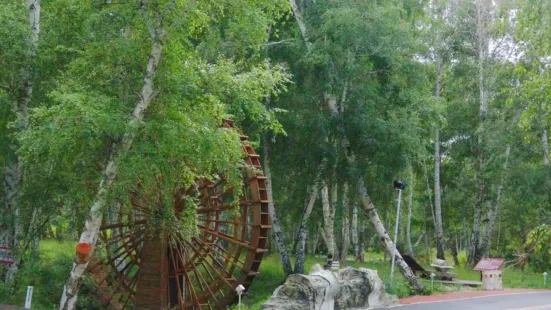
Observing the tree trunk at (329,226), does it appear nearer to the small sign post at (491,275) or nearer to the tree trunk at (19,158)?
the small sign post at (491,275)

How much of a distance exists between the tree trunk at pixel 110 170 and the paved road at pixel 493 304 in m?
8.28

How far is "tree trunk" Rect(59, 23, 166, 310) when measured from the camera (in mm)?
10961

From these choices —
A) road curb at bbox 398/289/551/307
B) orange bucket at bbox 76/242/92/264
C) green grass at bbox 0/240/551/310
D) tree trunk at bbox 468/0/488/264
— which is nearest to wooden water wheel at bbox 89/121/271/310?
green grass at bbox 0/240/551/310

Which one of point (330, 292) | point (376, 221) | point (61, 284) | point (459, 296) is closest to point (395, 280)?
point (376, 221)

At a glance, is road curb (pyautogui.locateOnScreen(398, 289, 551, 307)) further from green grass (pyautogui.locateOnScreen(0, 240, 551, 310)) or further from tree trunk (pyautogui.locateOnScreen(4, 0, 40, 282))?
tree trunk (pyautogui.locateOnScreen(4, 0, 40, 282))

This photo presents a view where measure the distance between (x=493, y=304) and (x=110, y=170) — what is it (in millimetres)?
11461

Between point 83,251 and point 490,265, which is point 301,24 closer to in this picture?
point 490,265

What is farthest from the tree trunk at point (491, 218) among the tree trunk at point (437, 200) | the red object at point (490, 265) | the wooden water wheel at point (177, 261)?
the wooden water wheel at point (177, 261)

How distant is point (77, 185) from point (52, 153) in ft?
3.95

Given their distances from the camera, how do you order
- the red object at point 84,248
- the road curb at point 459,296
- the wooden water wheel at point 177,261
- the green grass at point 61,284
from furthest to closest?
the road curb at point 459,296, the wooden water wheel at point 177,261, the green grass at point 61,284, the red object at point 84,248

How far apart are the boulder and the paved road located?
81 centimetres

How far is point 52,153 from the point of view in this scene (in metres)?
10.6

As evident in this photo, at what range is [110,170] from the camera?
11078mm

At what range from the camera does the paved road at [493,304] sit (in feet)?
54.2
